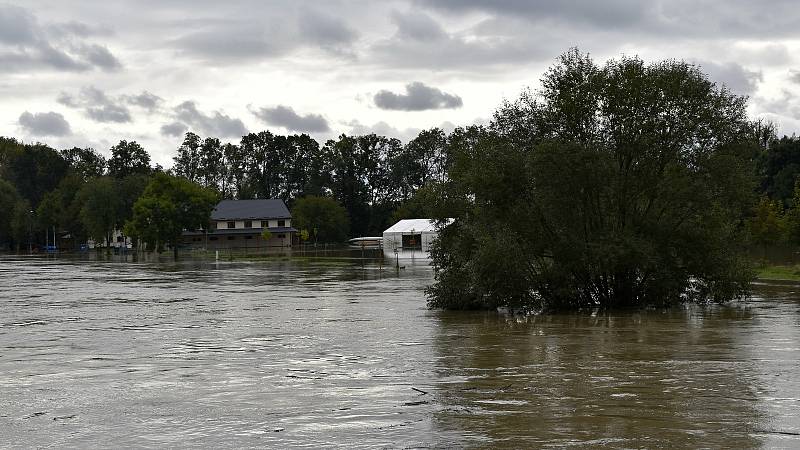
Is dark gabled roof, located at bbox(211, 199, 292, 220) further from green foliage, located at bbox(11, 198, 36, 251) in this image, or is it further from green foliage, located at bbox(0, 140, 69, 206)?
green foliage, located at bbox(0, 140, 69, 206)

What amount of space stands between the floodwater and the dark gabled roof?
10204 centimetres

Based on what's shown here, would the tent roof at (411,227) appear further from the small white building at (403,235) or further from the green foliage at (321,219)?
the green foliage at (321,219)

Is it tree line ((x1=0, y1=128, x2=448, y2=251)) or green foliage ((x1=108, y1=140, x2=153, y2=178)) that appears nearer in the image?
tree line ((x1=0, y1=128, x2=448, y2=251))

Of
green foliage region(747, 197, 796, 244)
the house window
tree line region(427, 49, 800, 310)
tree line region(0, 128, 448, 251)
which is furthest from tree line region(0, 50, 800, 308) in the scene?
tree line region(0, 128, 448, 251)

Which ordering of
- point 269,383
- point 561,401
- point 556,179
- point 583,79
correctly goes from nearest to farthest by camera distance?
point 561,401, point 269,383, point 556,179, point 583,79

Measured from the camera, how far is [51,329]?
2795cm

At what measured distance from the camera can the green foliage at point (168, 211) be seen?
10462 centimetres

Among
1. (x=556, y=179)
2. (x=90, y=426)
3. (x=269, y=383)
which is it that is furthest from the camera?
(x=556, y=179)

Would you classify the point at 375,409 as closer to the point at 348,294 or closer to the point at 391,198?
the point at 348,294

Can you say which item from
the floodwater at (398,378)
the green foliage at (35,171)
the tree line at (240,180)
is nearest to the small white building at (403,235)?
the tree line at (240,180)

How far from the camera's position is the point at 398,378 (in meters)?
17.2

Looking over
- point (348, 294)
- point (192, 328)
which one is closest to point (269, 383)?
point (192, 328)

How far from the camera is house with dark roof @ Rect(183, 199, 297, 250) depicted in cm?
13462

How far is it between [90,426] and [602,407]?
760 cm
